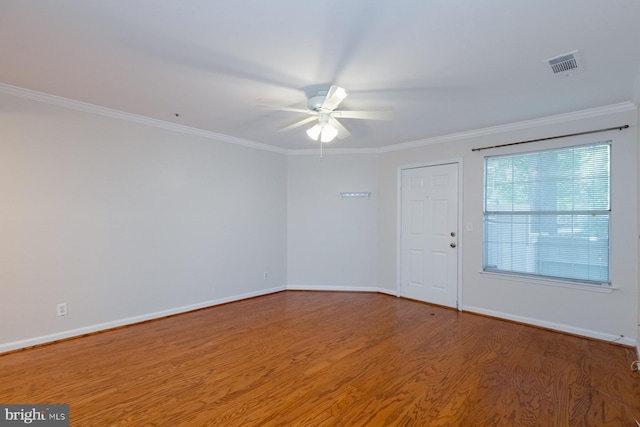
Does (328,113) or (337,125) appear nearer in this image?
(328,113)

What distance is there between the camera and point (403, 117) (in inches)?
143

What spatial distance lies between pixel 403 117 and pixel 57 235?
3.90 metres

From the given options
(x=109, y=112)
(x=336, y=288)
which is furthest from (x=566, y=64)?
(x=109, y=112)

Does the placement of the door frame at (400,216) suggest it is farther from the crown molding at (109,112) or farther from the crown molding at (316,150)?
the crown molding at (109,112)

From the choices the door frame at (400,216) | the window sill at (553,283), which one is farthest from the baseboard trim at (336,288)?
the window sill at (553,283)

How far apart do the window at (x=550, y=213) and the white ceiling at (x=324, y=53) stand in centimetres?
63

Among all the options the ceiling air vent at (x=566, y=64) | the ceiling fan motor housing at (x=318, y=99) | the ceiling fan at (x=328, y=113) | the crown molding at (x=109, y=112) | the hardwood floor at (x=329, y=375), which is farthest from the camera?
the crown molding at (x=109, y=112)

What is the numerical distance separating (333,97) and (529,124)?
8.84ft

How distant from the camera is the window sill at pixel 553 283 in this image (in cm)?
327

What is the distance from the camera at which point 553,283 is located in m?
3.59

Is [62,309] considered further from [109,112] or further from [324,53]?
[324,53]

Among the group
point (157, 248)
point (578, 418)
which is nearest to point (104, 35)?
point (157, 248)

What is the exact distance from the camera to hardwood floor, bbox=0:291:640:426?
2047 millimetres

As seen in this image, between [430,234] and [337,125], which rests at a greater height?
[337,125]
